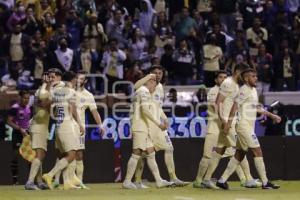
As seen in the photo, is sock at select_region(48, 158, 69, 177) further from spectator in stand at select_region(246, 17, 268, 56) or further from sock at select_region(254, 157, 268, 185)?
spectator in stand at select_region(246, 17, 268, 56)

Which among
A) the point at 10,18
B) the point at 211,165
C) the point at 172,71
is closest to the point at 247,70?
the point at 211,165

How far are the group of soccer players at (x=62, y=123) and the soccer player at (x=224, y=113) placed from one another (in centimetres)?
246

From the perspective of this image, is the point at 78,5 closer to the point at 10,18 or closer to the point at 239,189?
the point at 10,18

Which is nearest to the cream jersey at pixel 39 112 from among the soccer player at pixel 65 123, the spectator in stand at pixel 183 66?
the soccer player at pixel 65 123

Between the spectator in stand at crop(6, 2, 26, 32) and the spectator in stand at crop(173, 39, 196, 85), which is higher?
the spectator in stand at crop(6, 2, 26, 32)

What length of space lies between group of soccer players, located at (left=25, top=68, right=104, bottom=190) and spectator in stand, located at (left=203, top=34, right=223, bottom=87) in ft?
20.7

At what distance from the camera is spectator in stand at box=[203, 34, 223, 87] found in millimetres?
26875

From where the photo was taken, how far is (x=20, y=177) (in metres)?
23.5

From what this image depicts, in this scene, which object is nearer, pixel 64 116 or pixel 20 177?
pixel 64 116

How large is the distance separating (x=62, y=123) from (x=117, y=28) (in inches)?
325

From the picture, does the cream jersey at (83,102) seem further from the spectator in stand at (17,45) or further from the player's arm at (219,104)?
the spectator in stand at (17,45)

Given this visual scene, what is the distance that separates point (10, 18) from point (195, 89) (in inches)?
200

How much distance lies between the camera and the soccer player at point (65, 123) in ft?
65.9

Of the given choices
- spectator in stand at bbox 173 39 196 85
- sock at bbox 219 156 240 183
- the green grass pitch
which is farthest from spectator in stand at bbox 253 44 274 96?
sock at bbox 219 156 240 183
